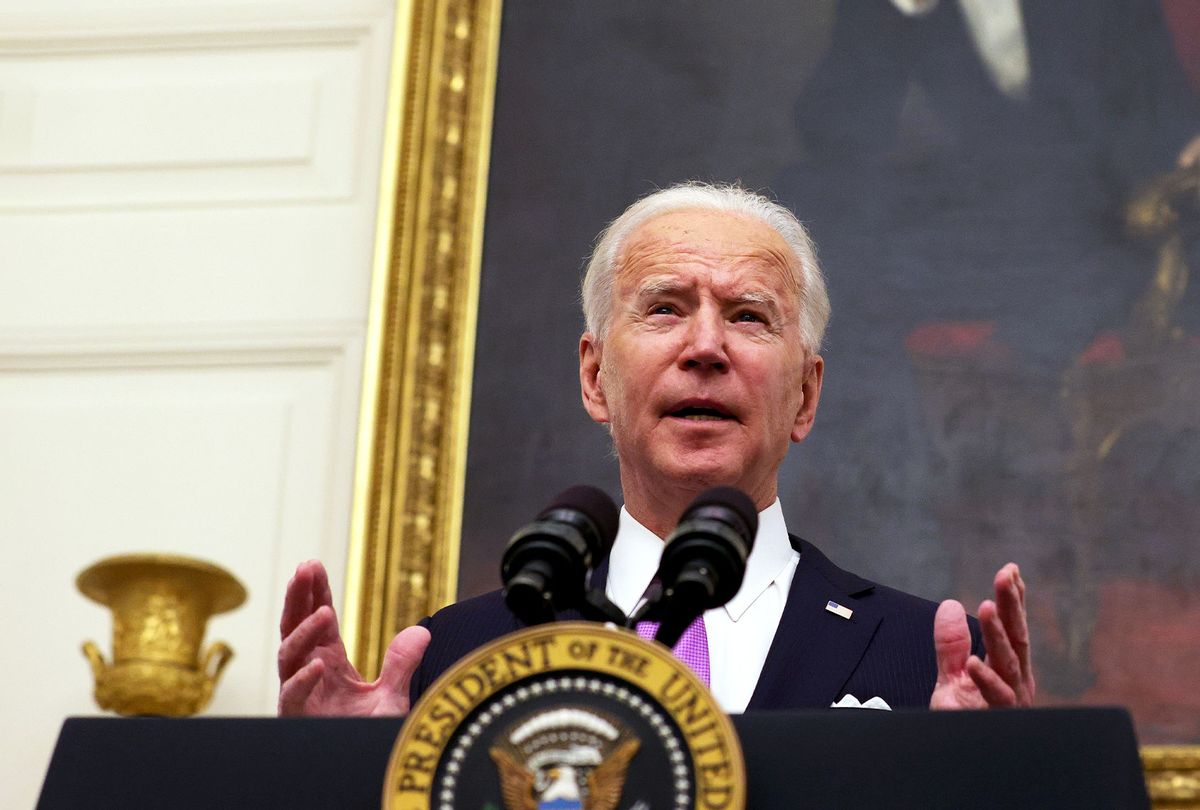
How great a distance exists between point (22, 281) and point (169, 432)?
65 cm

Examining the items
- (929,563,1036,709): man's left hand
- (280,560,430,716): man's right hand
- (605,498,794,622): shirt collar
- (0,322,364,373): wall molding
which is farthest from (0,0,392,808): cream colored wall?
(929,563,1036,709): man's left hand

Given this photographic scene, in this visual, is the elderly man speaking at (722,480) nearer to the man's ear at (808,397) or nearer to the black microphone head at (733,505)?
the man's ear at (808,397)

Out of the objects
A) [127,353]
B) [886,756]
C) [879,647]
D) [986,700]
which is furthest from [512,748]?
[127,353]

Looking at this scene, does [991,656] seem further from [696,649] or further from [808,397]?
[808,397]

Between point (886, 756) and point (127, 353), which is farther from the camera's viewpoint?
point (127, 353)

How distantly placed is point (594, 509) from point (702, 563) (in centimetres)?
14

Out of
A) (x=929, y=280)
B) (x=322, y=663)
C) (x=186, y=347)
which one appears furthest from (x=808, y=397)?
(x=186, y=347)

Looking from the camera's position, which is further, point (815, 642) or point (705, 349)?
point (705, 349)

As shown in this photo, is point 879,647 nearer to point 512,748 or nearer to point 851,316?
point 512,748

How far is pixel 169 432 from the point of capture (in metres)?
4.61

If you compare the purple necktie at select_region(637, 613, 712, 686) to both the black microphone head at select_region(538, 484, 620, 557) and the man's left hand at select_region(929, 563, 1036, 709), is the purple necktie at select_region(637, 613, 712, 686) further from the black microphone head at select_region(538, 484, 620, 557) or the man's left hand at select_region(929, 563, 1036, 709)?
the black microphone head at select_region(538, 484, 620, 557)

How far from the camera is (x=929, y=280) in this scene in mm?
4500

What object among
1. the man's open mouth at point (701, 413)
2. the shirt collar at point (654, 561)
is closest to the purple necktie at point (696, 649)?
the shirt collar at point (654, 561)

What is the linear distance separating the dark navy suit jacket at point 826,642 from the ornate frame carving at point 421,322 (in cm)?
163
